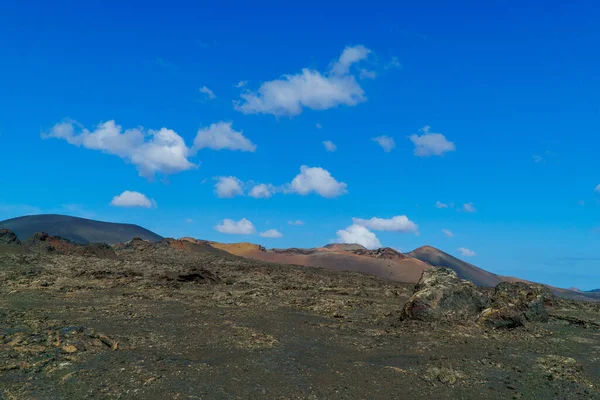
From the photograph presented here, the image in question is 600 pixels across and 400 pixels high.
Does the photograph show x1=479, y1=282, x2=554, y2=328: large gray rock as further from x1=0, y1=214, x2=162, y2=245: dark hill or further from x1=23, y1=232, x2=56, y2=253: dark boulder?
x1=0, y1=214, x2=162, y2=245: dark hill

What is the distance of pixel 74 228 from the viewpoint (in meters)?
88.4

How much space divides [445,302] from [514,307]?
244cm

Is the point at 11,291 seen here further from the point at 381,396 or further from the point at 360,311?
the point at 381,396

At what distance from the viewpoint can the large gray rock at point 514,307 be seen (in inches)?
546

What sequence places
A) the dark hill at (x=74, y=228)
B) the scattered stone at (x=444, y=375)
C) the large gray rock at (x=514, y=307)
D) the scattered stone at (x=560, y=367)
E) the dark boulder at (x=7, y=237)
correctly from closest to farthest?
the scattered stone at (x=444, y=375), the scattered stone at (x=560, y=367), the large gray rock at (x=514, y=307), the dark boulder at (x=7, y=237), the dark hill at (x=74, y=228)

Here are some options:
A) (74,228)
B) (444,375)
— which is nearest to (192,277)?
(444,375)

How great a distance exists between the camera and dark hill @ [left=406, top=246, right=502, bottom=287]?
80.0 meters

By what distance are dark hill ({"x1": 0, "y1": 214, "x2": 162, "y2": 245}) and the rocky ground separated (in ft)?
232

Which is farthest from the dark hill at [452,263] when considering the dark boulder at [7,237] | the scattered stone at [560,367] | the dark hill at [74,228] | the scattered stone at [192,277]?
the scattered stone at [560,367]

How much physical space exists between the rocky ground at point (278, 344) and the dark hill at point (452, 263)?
61.8m

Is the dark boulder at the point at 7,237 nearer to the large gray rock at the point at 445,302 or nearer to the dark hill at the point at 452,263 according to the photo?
the large gray rock at the point at 445,302

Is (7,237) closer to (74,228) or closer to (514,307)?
(514,307)

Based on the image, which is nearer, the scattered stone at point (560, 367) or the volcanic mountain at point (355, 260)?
the scattered stone at point (560, 367)

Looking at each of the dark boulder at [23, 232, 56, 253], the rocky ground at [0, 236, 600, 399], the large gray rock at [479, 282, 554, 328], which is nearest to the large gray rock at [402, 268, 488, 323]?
the rocky ground at [0, 236, 600, 399]
